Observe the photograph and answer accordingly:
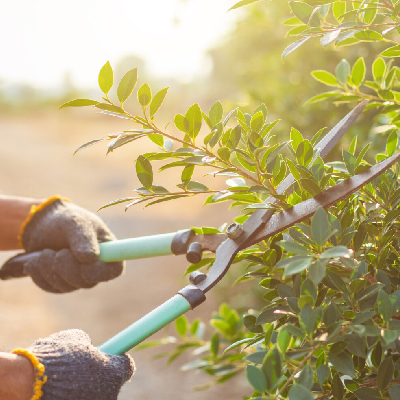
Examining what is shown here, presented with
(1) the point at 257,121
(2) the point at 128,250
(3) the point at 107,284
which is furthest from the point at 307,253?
(3) the point at 107,284

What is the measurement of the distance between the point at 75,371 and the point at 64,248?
522 millimetres

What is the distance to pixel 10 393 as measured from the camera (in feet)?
2.37

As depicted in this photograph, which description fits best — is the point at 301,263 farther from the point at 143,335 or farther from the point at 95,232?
the point at 95,232

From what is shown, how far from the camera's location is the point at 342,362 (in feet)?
1.88

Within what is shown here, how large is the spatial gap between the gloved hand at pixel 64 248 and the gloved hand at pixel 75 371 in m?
0.35

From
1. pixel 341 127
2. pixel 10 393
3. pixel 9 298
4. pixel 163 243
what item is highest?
pixel 341 127

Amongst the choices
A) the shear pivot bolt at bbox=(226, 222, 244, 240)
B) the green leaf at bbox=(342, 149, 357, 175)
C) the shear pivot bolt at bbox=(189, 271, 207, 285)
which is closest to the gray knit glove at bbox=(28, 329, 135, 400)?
the shear pivot bolt at bbox=(189, 271, 207, 285)

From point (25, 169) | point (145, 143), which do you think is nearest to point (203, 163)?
point (25, 169)

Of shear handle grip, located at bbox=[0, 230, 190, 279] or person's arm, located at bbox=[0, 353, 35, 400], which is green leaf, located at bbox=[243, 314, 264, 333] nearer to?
shear handle grip, located at bbox=[0, 230, 190, 279]

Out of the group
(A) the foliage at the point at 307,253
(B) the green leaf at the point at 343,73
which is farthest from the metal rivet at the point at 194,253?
(B) the green leaf at the point at 343,73

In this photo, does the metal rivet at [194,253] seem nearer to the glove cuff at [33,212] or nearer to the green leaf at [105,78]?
the green leaf at [105,78]

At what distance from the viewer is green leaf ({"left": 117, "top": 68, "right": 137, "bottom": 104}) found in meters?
0.69

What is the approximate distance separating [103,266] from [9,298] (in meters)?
4.06

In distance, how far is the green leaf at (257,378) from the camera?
51 cm
